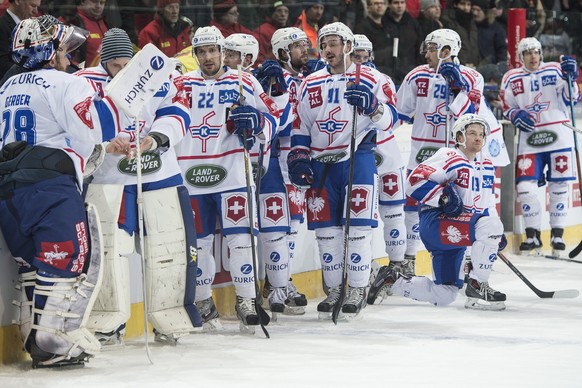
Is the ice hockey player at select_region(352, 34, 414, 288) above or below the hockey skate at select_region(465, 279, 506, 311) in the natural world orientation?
above

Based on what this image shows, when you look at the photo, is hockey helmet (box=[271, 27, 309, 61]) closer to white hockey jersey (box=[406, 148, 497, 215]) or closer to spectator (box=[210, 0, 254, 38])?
spectator (box=[210, 0, 254, 38])

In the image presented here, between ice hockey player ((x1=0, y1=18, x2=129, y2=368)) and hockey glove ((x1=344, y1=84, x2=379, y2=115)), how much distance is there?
65.3 inches

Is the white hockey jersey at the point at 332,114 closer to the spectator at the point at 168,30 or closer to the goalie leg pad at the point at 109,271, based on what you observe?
the spectator at the point at 168,30

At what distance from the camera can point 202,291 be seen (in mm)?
6352

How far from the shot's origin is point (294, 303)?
6.97 meters

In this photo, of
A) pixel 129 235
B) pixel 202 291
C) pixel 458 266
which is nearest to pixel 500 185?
pixel 458 266

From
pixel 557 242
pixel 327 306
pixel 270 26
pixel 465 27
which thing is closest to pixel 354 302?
pixel 327 306

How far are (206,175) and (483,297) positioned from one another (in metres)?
1.80

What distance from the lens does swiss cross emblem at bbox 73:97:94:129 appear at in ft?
16.5

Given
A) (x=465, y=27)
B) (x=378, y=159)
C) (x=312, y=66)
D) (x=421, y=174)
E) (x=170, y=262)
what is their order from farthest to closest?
(x=465, y=27) → (x=378, y=159) → (x=312, y=66) → (x=421, y=174) → (x=170, y=262)

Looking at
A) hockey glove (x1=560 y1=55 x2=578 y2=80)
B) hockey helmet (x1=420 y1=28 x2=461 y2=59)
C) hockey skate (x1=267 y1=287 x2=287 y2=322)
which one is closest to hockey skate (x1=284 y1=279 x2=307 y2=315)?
hockey skate (x1=267 y1=287 x2=287 y2=322)

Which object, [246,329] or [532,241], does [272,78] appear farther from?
[532,241]

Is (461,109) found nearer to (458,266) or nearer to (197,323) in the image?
(458,266)

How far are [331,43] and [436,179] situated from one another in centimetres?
99
